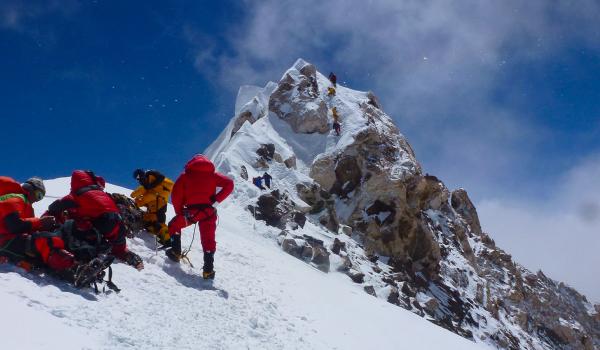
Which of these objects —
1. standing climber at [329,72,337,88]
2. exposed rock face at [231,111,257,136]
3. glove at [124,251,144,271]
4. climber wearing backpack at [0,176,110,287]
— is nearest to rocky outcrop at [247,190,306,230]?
glove at [124,251,144,271]

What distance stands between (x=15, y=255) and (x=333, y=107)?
36.1 metres

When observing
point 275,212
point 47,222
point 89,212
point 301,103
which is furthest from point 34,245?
point 301,103

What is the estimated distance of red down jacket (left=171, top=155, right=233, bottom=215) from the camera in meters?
8.48

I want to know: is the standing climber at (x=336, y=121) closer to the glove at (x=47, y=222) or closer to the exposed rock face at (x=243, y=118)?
the exposed rock face at (x=243, y=118)

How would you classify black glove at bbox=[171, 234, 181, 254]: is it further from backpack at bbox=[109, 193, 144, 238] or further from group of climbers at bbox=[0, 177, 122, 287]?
group of climbers at bbox=[0, 177, 122, 287]

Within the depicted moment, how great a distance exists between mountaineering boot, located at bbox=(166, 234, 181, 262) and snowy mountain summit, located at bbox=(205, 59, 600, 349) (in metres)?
10.2

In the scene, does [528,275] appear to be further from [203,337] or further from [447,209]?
[203,337]

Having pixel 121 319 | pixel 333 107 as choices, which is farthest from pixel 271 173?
pixel 121 319

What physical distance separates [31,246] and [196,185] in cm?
309

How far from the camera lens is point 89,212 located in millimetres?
6773

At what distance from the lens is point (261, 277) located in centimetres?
930

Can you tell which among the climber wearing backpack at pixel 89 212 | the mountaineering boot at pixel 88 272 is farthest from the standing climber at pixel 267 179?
the mountaineering boot at pixel 88 272

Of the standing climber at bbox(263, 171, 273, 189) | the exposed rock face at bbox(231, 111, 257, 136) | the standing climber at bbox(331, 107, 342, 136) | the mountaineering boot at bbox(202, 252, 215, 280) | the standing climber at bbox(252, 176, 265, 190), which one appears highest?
the standing climber at bbox(331, 107, 342, 136)

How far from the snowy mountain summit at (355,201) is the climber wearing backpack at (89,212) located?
11.9 meters
